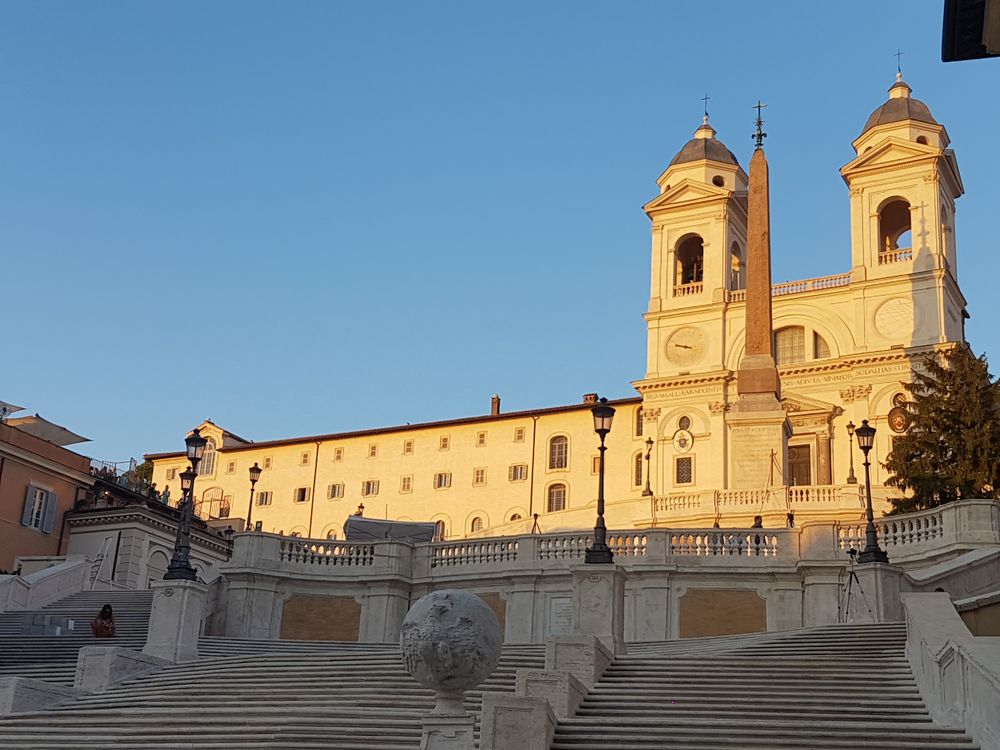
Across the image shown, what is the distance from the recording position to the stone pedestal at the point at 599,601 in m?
21.4

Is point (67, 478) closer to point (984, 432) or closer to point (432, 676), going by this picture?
point (984, 432)

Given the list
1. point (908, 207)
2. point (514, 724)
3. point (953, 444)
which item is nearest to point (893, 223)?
point (908, 207)

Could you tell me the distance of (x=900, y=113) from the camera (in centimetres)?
7231

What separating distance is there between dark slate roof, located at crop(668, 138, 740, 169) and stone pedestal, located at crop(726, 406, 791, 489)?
94.6 ft

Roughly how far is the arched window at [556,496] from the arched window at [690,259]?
13.9m

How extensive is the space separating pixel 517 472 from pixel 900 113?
29.5 m

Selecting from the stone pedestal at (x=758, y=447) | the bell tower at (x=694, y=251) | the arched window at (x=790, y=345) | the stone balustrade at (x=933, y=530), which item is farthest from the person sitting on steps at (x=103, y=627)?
the arched window at (x=790, y=345)

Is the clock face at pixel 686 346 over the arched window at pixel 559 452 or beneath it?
over

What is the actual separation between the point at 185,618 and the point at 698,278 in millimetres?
55990

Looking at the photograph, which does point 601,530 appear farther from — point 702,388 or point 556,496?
point 556,496

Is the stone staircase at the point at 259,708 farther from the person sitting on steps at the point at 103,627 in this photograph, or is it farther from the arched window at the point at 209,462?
the arched window at the point at 209,462

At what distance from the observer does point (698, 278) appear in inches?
3012

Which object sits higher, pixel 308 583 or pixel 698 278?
pixel 698 278

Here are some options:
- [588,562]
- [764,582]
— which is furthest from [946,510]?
[588,562]
